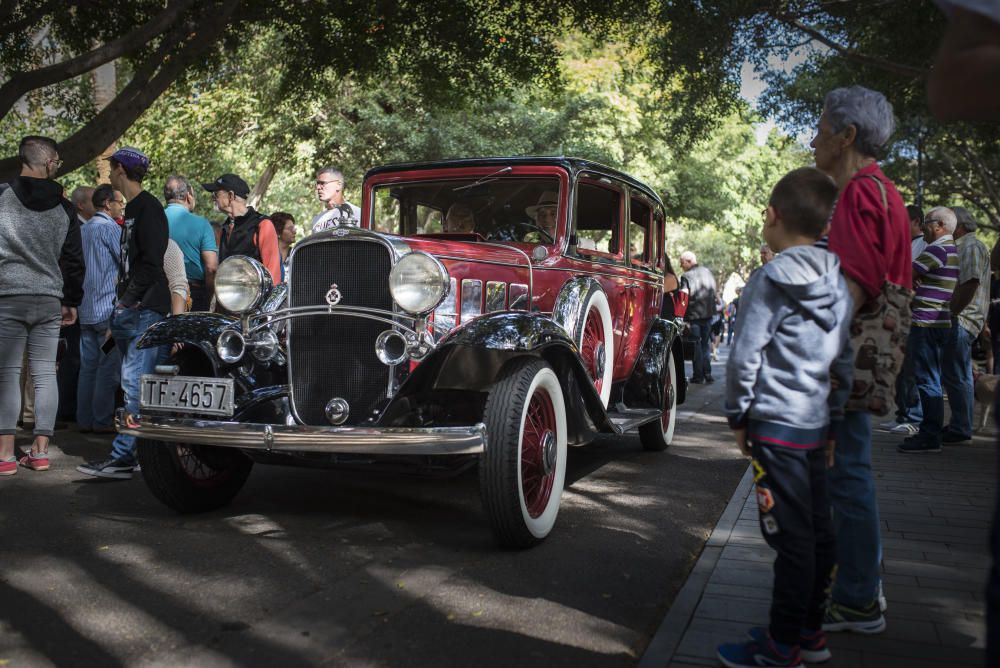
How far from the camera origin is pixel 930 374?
269 inches

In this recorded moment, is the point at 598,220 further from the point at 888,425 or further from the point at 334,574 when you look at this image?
the point at 888,425

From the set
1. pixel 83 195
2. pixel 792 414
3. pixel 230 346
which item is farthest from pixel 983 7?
pixel 83 195

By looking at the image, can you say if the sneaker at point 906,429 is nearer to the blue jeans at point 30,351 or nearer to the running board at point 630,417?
the running board at point 630,417

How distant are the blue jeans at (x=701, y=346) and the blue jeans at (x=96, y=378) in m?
8.01

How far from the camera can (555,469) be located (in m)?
4.42

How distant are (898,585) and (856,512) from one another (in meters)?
0.72

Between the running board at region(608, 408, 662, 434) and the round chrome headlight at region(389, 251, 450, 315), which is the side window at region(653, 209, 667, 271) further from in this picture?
the round chrome headlight at region(389, 251, 450, 315)

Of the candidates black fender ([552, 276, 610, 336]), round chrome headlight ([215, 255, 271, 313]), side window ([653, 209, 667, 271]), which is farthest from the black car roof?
round chrome headlight ([215, 255, 271, 313])

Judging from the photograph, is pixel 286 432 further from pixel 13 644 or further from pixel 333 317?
pixel 13 644

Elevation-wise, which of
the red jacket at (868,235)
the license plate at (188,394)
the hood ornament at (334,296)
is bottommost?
the license plate at (188,394)

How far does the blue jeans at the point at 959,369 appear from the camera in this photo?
7039 millimetres

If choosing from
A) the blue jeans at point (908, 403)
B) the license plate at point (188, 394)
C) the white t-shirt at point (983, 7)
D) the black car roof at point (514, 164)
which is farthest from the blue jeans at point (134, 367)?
the blue jeans at point (908, 403)

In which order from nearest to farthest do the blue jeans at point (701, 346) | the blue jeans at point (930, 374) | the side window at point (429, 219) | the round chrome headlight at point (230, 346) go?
1. the round chrome headlight at point (230, 346)
2. the side window at point (429, 219)
3. the blue jeans at point (930, 374)
4. the blue jeans at point (701, 346)

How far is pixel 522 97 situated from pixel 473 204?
17690mm
